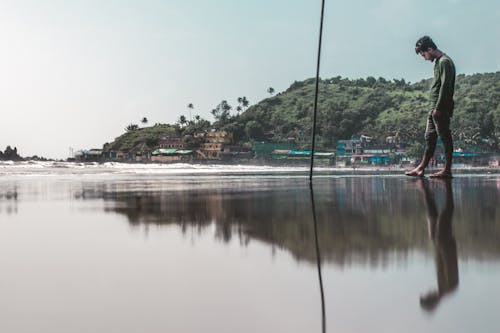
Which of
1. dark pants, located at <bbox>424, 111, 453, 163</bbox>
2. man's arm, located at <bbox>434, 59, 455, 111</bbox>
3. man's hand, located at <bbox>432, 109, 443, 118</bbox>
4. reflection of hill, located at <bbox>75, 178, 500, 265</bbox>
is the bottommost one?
reflection of hill, located at <bbox>75, 178, 500, 265</bbox>

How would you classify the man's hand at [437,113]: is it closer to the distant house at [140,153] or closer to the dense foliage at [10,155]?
the dense foliage at [10,155]

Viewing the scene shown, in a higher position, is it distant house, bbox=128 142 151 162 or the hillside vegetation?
the hillside vegetation

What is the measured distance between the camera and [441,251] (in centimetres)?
228

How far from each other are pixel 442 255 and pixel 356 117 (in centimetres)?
12100

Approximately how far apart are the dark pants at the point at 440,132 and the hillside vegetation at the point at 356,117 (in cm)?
8294

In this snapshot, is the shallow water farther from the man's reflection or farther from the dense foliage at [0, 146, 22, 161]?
the dense foliage at [0, 146, 22, 161]

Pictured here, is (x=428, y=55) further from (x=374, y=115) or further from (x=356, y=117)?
(x=374, y=115)

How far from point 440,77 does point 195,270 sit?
24.9 feet

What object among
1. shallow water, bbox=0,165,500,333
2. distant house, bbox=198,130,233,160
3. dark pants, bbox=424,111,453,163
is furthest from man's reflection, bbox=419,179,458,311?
distant house, bbox=198,130,233,160

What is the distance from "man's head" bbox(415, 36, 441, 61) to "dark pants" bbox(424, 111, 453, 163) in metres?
1.03

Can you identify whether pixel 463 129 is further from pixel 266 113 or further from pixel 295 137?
pixel 266 113

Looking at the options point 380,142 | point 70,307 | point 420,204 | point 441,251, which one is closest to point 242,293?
point 70,307

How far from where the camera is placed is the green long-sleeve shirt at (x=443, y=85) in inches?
328

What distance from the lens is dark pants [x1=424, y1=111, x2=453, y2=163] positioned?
8344 millimetres
